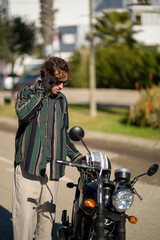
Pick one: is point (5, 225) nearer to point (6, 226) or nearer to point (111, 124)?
point (6, 226)

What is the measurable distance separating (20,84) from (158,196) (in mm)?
25563

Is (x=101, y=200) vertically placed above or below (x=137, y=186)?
above

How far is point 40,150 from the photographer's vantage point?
352 centimetres

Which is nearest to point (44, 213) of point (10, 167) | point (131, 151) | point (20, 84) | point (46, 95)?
point (46, 95)

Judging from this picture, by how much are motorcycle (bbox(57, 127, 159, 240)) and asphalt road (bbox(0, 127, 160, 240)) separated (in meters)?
1.55

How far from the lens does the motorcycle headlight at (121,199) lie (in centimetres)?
298

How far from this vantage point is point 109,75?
31.4 m

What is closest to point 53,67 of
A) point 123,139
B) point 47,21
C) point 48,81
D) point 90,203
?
point 48,81

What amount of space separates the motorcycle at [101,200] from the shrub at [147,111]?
8.62m

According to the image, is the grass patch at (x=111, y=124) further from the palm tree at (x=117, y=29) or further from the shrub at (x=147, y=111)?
the palm tree at (x=117, y=29)

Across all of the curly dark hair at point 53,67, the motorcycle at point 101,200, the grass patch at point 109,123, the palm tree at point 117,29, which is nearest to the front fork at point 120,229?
the motorcycle at point 101,200

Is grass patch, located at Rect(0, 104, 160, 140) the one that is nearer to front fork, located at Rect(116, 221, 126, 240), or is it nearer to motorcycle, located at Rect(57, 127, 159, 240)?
motorcycle, located at Rect(57, 127, 159, 240)

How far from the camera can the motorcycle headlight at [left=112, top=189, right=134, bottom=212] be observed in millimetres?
2980

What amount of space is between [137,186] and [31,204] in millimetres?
3581
